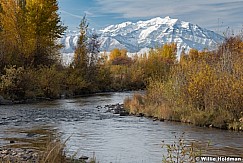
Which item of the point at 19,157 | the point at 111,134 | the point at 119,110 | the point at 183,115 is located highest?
the point at 183,115

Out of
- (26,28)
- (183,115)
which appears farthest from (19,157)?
(26,28)

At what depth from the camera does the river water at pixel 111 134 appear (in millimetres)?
14078

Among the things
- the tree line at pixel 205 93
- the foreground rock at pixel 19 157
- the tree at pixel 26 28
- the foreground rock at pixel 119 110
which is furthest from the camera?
the tree at pixel 26 28

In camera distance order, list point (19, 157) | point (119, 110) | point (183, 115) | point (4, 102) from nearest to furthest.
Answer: point (19, 157) < point (183, 115) < point (119, 110) < point (4, 102)

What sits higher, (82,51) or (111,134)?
(82,51)

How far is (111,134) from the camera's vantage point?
1827cm

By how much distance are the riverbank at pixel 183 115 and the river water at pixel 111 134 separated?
817mm

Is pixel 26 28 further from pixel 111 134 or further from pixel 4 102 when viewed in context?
pixel 111 134

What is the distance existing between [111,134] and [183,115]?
6.10 meters

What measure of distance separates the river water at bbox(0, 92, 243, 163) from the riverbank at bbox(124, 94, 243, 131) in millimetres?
817

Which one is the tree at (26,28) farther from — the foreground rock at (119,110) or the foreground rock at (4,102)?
the foreground rock at (119,110)

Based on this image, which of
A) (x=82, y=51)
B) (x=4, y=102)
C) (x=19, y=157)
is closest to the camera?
(x=19, y=157)

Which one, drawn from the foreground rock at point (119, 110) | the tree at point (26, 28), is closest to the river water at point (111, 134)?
the foreground rock at point (119, 110)

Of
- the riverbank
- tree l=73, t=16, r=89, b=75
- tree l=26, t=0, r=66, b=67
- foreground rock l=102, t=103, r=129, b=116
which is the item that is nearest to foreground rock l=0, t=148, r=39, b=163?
the riverbank
